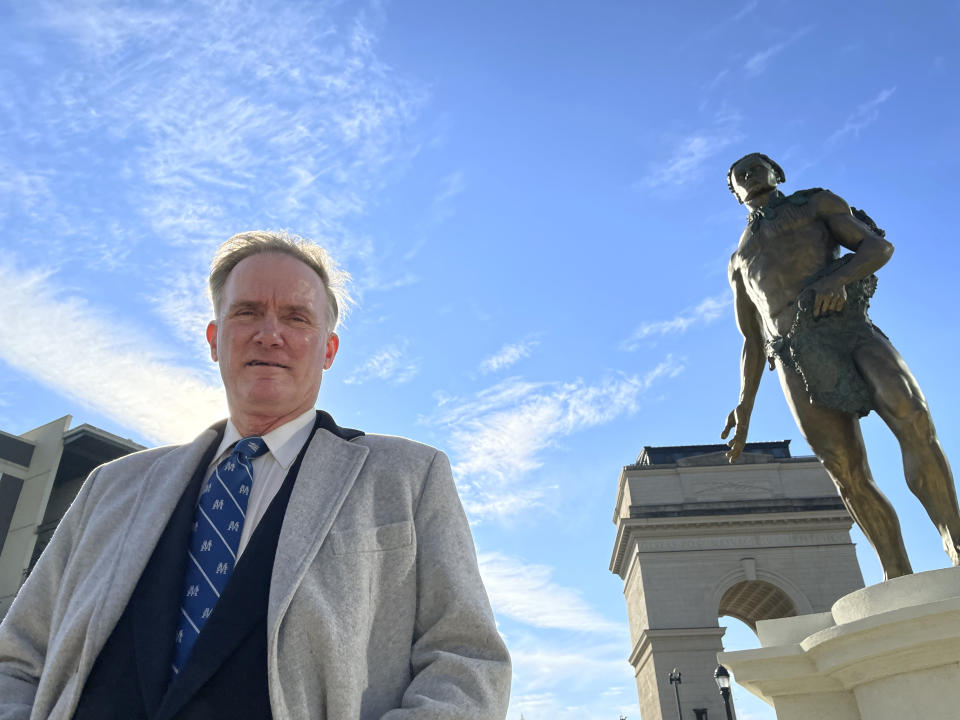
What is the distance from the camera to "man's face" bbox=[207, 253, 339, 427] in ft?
7.83

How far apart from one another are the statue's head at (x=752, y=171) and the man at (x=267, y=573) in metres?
4.62

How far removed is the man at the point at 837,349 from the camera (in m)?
4.80

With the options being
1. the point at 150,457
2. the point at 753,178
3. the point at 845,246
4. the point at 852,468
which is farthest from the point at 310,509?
the point at 753,178

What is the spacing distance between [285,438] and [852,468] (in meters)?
4.28

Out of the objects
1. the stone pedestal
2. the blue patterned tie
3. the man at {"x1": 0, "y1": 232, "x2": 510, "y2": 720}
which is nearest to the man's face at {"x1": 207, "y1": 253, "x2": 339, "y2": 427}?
the man at {"x1": 0, "y1": 232, "x2": 510, "y2": 720}

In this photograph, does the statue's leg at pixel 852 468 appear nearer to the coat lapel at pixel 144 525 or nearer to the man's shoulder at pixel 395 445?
the man's shoulder at pixel 395 445

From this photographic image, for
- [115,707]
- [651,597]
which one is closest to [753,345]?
[115,707]

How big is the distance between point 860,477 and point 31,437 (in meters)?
32.8

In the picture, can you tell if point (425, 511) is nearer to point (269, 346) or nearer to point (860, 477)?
point (269, 346)

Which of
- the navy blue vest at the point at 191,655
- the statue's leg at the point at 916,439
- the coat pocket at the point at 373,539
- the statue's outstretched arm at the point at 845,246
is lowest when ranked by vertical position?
the navy blue vest at the point at 191,655

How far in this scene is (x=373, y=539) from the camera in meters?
2.10

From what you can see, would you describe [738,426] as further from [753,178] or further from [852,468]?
[753,178]

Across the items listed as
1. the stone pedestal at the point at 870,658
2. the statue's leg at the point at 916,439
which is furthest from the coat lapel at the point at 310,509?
the statue's leg at the point at 916,439

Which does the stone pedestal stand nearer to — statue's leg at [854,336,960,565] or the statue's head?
statue's leg at [854,336,960,565]
